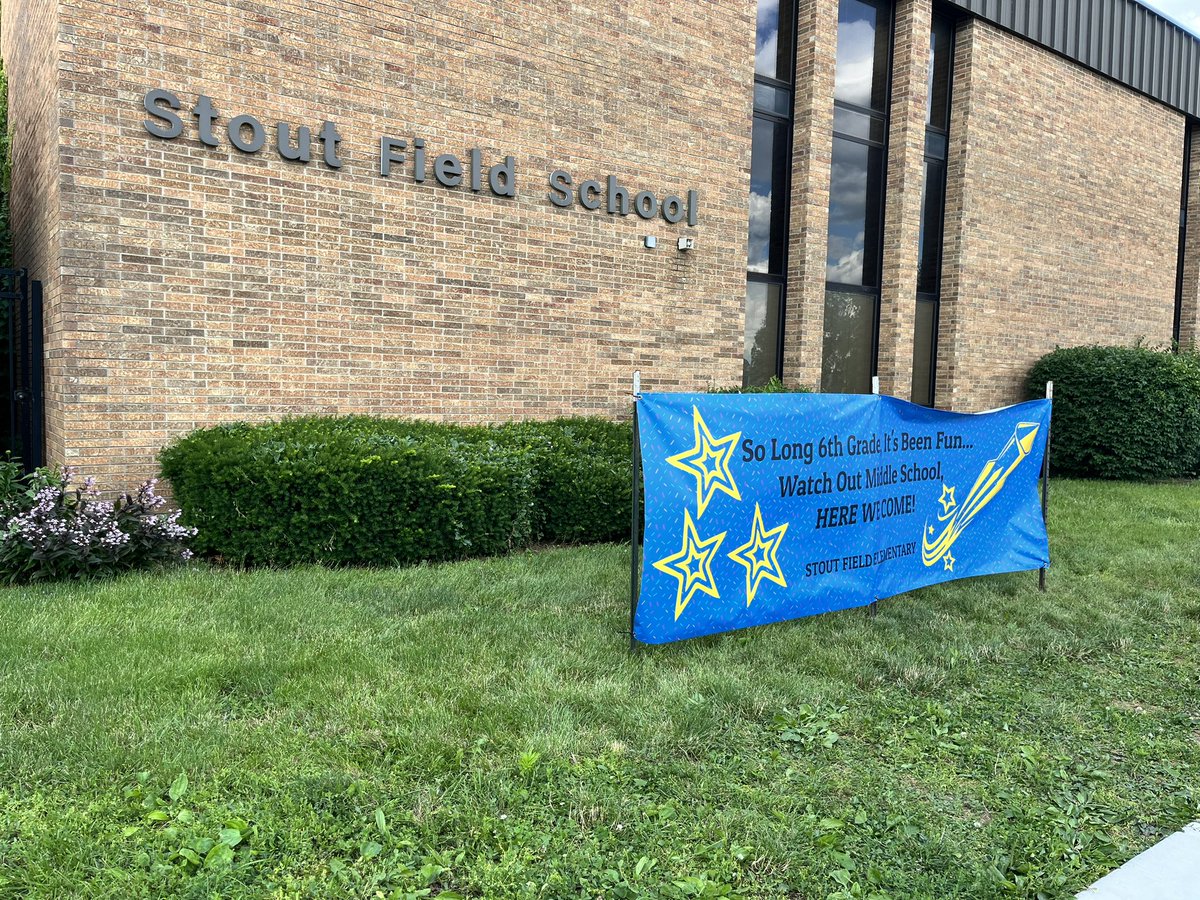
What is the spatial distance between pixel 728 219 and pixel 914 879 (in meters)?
8.39

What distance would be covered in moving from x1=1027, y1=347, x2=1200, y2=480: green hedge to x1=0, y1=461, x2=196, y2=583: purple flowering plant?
1260 centimetres

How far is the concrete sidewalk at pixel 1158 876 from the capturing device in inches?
99.2

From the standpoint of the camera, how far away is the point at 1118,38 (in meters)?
14.3

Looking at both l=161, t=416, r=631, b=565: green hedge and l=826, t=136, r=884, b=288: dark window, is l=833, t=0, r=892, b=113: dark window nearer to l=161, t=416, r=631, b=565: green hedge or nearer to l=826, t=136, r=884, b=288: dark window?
l=826, t=136, r=884, b=288: dark window

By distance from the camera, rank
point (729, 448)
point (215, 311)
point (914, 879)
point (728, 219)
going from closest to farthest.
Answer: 1. point (914, 879)
2. point (729, 448)
3. point (215, 311)
4. point (728, 219)

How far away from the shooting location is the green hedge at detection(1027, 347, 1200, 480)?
1232 centimetres

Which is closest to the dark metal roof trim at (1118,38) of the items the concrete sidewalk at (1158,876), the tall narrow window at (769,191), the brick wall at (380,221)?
the tall narrow window at (769,191)

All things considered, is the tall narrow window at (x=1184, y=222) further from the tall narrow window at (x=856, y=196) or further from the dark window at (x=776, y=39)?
the dark window at (x=776, y=39)


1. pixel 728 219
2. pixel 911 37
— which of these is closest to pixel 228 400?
pixel 728 219

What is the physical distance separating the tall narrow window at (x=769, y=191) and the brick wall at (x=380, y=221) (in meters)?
0.92

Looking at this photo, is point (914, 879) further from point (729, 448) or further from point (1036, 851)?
point (729, 448)

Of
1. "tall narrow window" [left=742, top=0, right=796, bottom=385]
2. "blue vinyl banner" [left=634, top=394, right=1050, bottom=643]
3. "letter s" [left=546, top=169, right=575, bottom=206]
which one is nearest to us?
"blue vinyl banner" [left=634, top=394, right=1050, bottom=643]

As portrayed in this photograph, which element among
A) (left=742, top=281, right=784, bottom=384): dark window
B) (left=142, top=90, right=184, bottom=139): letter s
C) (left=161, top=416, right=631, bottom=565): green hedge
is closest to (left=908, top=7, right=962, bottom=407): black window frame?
(left=742, top=281, right=784, bottom=384): dark window

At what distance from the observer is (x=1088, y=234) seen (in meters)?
14.3
